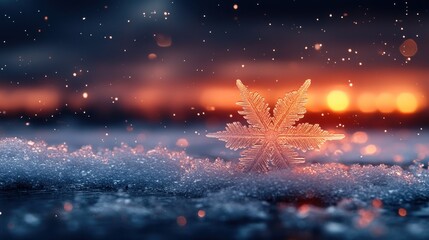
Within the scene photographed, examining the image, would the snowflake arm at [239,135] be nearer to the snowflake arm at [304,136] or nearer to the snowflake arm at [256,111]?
the snowflake arm at [256,111]

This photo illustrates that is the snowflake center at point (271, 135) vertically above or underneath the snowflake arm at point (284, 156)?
above

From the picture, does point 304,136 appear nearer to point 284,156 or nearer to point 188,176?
point 284,156

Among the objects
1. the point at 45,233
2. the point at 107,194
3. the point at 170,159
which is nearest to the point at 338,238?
the point at 45,233

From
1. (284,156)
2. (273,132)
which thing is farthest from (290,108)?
(284,156)

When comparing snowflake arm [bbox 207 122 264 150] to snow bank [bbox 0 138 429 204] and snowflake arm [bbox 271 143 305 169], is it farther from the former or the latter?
snow bank [bbox 0 138 429 204]

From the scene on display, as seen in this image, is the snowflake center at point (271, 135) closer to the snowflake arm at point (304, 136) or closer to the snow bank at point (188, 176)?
the snowflake arm at point (304, 136)

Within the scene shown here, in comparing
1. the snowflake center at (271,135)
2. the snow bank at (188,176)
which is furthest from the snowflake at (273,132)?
the snow bank at (188,176)

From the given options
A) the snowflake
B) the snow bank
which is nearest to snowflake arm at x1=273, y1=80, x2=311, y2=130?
the snowflake

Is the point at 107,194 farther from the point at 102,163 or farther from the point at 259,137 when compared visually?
the point at 259,137
